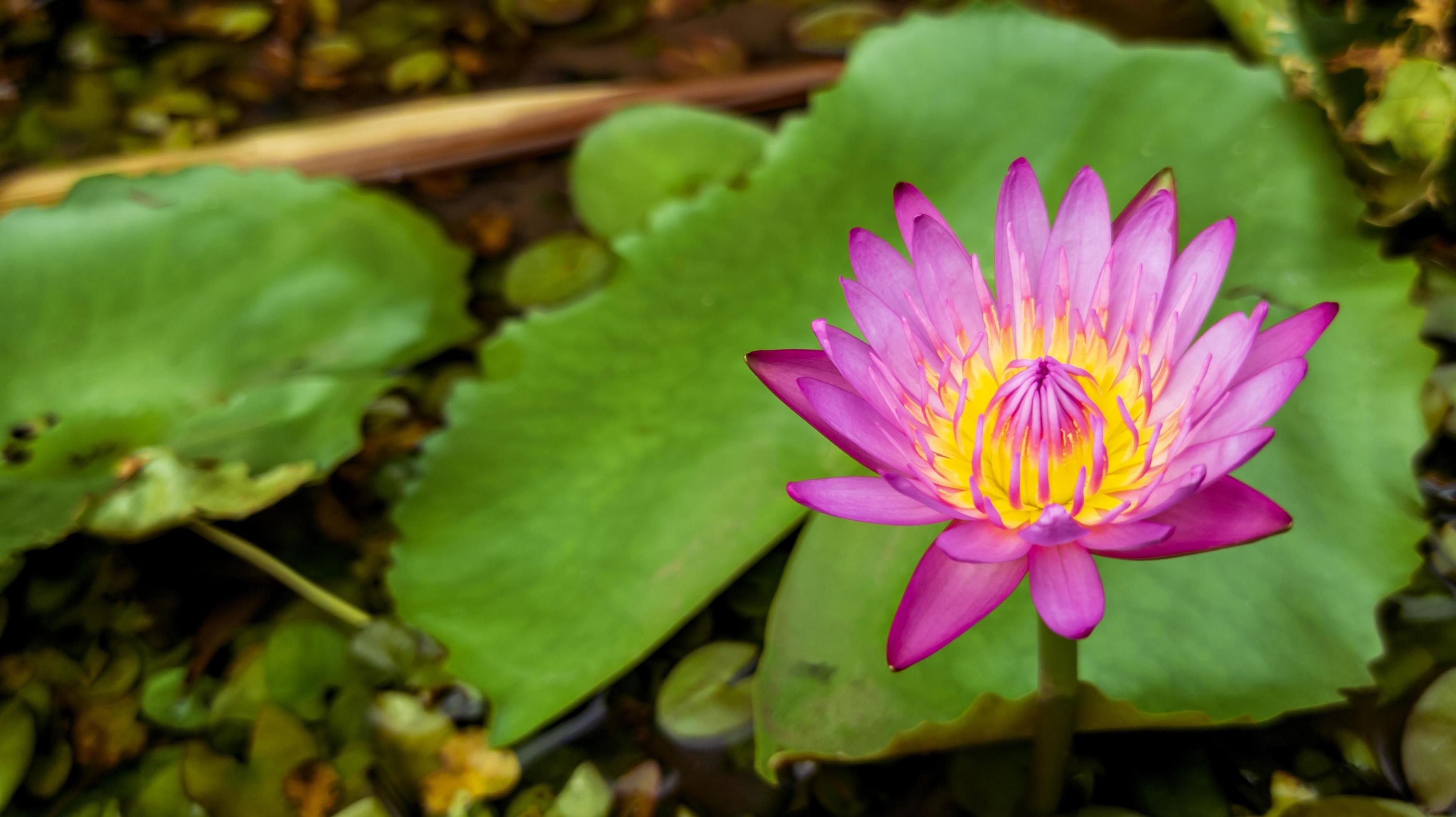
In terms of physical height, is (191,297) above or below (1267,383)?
below

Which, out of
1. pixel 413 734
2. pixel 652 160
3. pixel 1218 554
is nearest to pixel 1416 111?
pixel 1218 554

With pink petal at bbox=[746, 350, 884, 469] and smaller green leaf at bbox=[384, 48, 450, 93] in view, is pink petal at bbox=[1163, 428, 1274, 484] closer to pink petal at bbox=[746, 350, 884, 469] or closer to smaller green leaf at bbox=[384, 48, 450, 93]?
pink petal at bbox=[746, 350, 884, 469]

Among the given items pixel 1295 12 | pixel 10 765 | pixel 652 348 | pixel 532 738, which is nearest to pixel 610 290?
pixel 652 348

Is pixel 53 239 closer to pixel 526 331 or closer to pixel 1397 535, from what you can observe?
pixel 526 331

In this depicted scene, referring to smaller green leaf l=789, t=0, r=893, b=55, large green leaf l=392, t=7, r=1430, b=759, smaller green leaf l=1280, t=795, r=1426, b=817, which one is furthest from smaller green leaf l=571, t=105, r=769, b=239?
smaller green leaf l=1280, t=795, r=1426, b=817

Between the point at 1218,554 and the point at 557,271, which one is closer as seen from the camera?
the point at 1218,554

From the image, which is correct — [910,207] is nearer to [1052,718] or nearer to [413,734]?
[1052,718]

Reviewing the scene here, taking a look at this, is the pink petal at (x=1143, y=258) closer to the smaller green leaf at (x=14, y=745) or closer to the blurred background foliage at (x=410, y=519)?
the blurred background foliage at (x=410, y=519)
